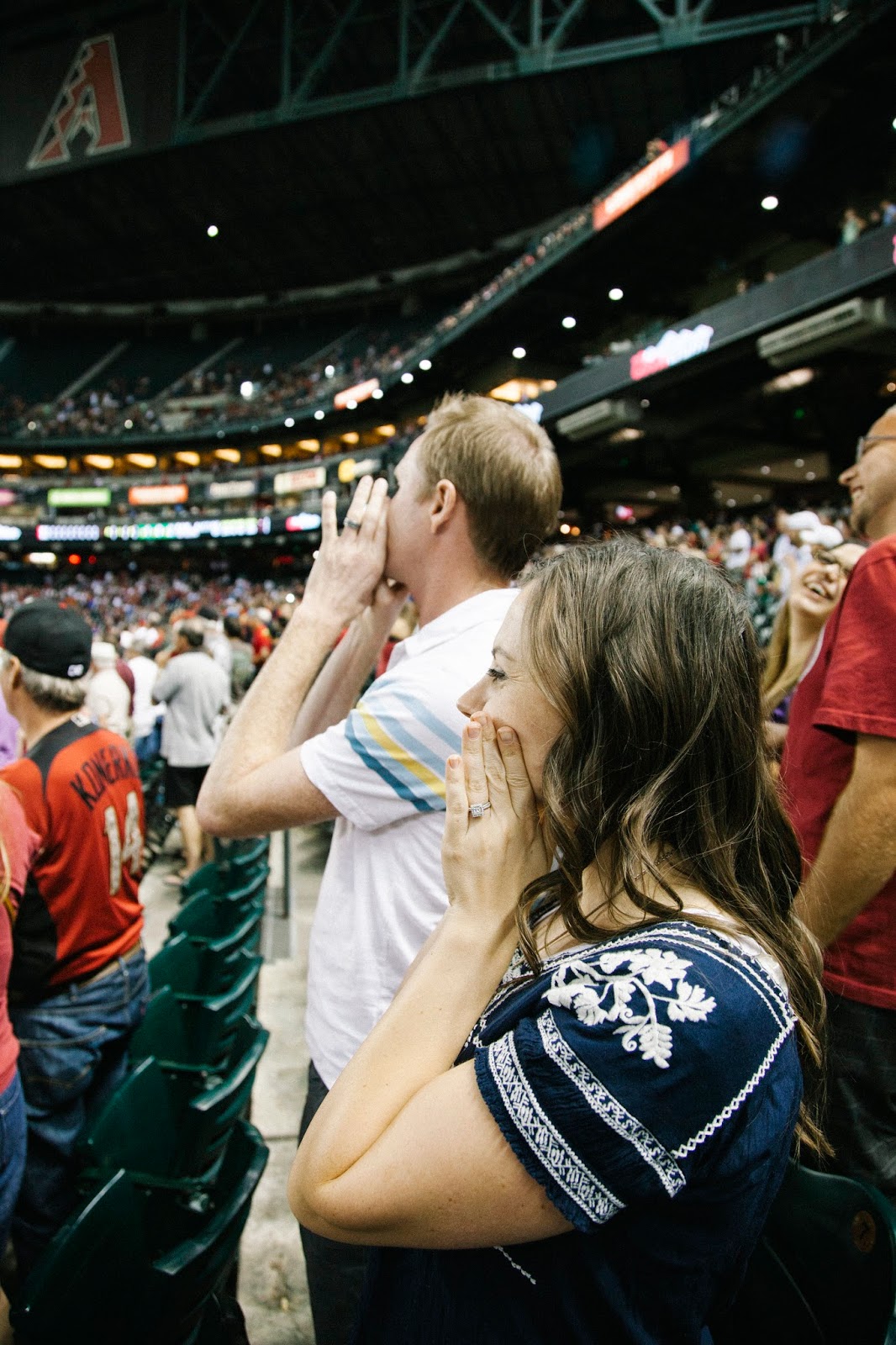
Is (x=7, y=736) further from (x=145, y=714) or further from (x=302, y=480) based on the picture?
(x=302, y=480)

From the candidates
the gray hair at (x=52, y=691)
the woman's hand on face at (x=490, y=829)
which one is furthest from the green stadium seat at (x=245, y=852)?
the woman's hand on face at (x=490, y=829)

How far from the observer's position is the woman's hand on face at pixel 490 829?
805 millimetres

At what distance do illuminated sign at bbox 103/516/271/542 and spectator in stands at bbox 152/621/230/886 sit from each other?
2889 cm

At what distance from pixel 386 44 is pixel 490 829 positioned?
→ 28.8 metres

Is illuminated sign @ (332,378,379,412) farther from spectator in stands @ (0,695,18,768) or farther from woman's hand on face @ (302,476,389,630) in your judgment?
woman's hand on face @ (302,476,389,630)

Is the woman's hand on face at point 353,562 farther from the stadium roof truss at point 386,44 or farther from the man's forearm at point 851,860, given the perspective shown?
the stadium roof truss at point 386,44

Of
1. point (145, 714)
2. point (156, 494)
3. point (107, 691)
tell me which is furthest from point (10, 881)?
point (156, 494)

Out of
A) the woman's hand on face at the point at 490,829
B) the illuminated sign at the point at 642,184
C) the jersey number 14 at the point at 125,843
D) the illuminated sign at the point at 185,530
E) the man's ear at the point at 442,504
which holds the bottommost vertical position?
the jersey number 14 at the point at 125,843

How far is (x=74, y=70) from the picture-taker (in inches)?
990

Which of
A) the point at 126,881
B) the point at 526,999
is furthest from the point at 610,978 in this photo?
the point at 126,881

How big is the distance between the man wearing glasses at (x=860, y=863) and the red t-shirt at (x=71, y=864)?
70.3 inches

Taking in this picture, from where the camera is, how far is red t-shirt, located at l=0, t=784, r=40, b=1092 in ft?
5.33

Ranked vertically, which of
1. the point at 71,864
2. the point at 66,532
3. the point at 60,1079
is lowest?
the point at 60,1079

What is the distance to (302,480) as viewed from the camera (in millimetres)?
32781
